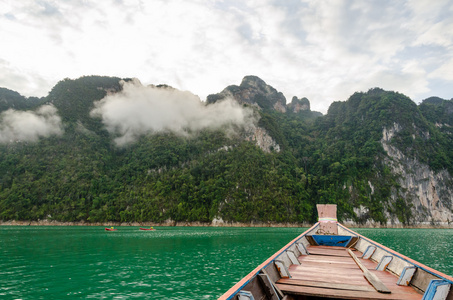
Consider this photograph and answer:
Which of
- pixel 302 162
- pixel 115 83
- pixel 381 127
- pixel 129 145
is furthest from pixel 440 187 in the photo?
pixel 115 83

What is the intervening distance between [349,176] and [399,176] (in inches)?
808

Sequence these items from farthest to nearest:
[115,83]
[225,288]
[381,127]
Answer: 1. [115,83]
2. [381,127]
3. [225,288]

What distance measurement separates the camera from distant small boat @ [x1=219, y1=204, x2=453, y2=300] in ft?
15.0

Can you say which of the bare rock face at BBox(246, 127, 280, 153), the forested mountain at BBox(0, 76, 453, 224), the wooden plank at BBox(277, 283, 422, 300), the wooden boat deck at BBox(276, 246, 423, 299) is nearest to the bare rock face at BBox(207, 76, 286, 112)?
the forested mountain at BBox(0, 76, 453, 224)

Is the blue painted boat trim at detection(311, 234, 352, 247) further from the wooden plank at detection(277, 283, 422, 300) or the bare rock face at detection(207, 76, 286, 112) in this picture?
the bare rock face at detection(207, 76, 286, 112)

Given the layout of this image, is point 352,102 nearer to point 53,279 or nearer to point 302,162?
point 302,162

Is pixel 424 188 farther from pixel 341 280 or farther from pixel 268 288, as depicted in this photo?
pixel 268 288

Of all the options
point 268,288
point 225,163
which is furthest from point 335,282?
point 225,163

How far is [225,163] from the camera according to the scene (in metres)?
121

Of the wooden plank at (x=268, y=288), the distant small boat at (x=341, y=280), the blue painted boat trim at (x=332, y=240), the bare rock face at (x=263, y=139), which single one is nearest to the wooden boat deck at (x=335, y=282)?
the distant small boat at (x=341, y=280)

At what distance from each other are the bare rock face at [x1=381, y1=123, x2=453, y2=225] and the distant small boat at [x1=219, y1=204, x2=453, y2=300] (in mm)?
117020

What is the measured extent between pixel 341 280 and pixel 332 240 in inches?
284

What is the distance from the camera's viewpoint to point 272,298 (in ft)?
15.5

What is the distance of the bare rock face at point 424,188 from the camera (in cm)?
9950
